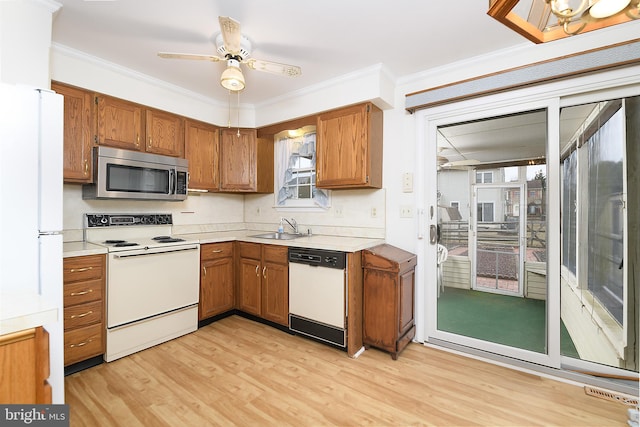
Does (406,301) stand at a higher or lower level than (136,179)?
lower

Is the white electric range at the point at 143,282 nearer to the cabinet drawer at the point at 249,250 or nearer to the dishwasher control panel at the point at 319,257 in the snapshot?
the cabinet drawer at the point at 249,250

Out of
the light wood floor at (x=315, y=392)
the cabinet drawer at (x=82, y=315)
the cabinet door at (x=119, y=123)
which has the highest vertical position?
the cabinet door at (x=119, y=123)

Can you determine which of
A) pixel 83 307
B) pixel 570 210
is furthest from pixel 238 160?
pixel 570 210

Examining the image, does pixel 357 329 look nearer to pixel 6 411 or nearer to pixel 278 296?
pixel 278 296

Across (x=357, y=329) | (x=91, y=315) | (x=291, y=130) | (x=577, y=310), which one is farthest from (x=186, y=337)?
(x=577, y=310)

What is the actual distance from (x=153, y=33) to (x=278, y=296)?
243 cm

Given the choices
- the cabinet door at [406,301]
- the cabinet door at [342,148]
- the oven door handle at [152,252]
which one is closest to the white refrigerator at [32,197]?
the oven door handle at [152,252]

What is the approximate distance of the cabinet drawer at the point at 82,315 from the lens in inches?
82.8

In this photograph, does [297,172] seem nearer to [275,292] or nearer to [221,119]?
[221,119]

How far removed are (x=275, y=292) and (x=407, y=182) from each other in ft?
5.55

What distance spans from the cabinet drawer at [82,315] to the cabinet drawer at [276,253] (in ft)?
4.59

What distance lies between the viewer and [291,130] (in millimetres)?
3529

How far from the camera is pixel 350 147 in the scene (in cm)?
275

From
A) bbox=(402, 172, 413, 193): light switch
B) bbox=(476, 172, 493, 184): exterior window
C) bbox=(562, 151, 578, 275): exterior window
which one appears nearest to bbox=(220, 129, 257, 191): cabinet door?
bbox=(402, 172, 413, 193): light switch
